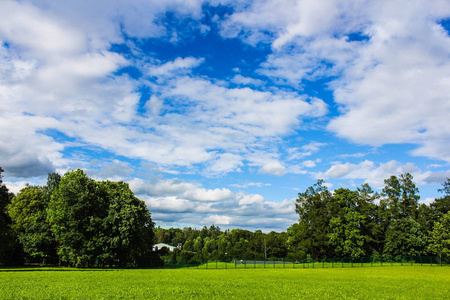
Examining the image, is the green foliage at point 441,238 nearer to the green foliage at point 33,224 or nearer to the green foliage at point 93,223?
the green foliage at point 93,223

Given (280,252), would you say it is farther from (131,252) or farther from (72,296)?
(72,296)

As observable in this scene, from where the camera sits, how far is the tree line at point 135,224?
49625mm

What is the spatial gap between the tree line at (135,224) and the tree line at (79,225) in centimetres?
15

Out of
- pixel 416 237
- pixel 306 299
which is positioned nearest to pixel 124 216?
pixel 306 299

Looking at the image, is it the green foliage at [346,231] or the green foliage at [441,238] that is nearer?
the green foliage at [441,238]

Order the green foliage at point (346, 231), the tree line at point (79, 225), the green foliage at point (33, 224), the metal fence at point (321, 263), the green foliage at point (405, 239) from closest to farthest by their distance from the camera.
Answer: the tree line at point (79, 225) → the green foliage at point (33, 224) → the metal fence at point (321, 263) → the green foliage at point (346, 231) → the green foliage at point (405, 239)

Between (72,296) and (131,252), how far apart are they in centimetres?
3799

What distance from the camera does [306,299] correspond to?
18.6 m

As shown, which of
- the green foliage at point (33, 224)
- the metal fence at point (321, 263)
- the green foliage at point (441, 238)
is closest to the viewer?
the green foliage at point (33, 224)

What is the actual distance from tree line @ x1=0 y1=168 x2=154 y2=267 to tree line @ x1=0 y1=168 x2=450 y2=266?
151 mm

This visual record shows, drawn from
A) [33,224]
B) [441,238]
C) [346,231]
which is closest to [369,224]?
[346,231]

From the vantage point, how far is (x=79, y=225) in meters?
49.7

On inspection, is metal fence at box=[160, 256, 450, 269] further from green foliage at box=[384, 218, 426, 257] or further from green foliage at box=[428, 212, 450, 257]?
green foliage at box=[384, 218, 426, 257]

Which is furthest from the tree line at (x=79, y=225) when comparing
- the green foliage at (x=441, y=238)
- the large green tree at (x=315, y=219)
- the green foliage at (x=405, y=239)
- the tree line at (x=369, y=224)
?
the green foliage at (x=441, y=238)
